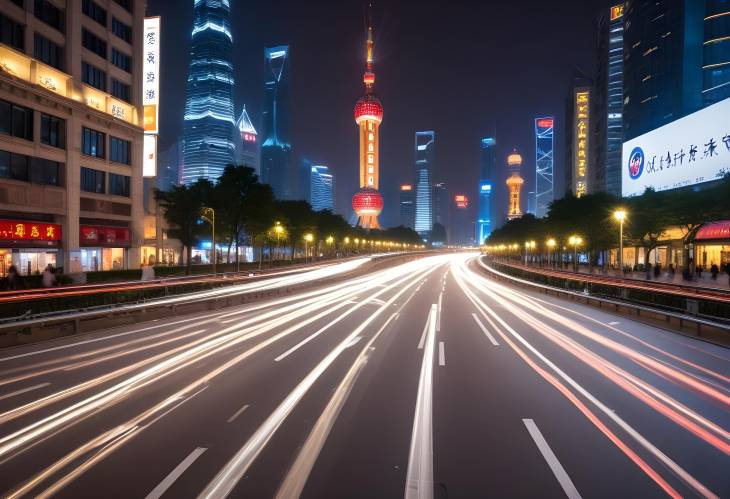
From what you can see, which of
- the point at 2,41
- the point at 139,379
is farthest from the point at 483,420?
the point at 2,41

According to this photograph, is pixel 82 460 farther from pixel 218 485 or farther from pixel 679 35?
pixel 679 35

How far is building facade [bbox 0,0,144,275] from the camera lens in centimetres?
3312

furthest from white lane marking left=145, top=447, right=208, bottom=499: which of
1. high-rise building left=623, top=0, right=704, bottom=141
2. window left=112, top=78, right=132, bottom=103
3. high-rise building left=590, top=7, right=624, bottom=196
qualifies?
high-rise building left=590, top=7, right=624, bottom=196

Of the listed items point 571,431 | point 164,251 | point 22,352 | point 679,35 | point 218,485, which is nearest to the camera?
point 218,485

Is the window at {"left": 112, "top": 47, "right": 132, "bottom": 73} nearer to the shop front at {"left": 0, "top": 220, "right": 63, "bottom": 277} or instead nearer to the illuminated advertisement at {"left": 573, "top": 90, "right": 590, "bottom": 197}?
the shop front at {"left": 0, "top": 220, "right": 63, "bottom": 277}

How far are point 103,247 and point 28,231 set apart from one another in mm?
9060

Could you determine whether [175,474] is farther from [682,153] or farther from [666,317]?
[682,153]

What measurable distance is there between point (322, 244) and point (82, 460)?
97134 millimetres

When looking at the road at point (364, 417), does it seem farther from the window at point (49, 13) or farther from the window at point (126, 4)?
the window at point (126, 4)

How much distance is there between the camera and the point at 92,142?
136 ft

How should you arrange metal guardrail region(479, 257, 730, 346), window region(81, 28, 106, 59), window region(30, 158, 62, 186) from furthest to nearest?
window region(81, 28, 106, 59) < window region(30, 158, 62, 186) < metal guardrail region(479, 257, 730, 346)

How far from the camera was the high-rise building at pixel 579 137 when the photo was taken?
16450cm

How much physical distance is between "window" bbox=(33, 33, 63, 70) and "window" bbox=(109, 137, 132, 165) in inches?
313

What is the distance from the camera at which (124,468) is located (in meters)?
5.48
